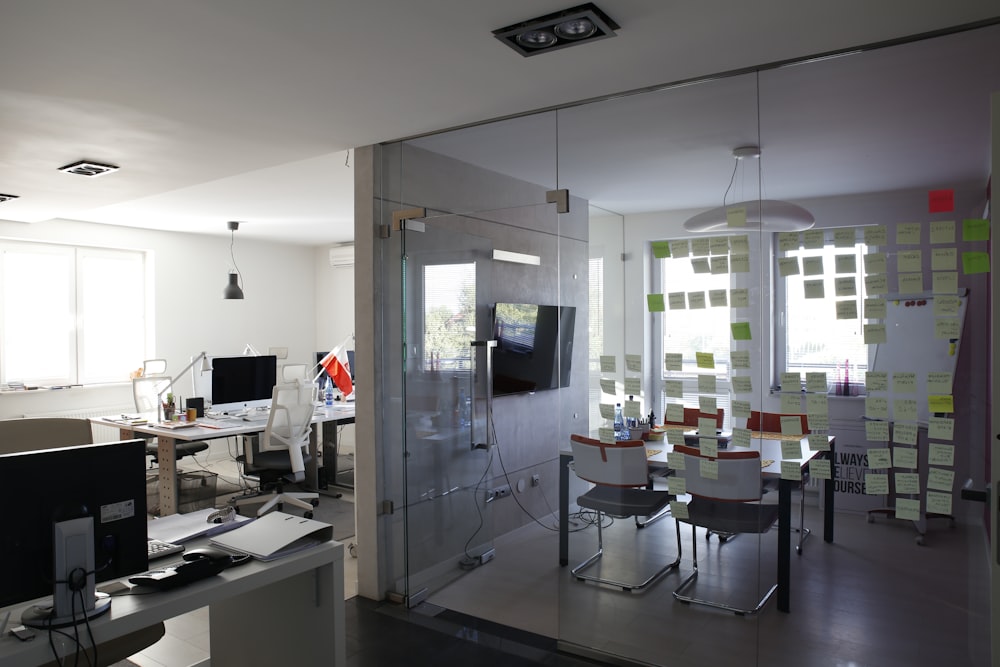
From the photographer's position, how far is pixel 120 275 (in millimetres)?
8117

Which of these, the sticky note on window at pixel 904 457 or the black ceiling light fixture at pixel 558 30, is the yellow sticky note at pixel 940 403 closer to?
the sticky note on window at pixel 904 457

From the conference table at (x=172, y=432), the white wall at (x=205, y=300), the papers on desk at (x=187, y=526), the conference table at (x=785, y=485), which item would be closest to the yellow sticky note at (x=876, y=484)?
the conference table at (x=785, y=485)

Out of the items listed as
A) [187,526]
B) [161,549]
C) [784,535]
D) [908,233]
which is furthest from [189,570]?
[908,233]

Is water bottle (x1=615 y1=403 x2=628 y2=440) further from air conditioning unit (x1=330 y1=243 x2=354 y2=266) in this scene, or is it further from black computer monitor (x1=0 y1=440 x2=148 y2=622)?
air conditioning unit (x1=330 y1=243 x2=354 y2=266)

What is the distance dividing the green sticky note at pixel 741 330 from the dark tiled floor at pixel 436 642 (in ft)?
5.45

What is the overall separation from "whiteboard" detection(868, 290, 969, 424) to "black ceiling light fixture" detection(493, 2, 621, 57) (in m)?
1.44

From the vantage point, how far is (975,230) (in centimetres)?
231

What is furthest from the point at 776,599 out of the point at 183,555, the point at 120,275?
the point at 120,275

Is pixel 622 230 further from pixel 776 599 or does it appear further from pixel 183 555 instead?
pixel 183 555

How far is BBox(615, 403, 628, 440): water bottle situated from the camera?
10.1ft

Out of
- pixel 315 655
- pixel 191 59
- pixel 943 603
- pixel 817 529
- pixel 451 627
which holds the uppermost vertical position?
pixel 191 59

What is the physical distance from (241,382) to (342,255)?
3731 millimetres

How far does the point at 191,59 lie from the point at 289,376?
17.0 feet

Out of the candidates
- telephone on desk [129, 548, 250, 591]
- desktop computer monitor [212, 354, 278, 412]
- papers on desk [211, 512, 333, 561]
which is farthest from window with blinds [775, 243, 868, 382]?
desktop computer monitor [212, 354, 278, 412]
